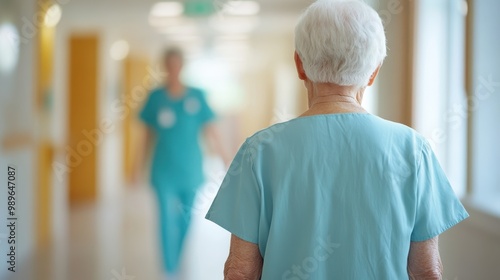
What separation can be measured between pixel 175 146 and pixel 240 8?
0.61 meters

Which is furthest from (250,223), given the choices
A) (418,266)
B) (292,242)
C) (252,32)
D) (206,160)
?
(252,32)

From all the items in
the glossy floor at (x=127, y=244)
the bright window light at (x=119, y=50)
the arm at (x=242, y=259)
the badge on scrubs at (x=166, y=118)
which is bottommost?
the glossy floor at (x=127, y=244)

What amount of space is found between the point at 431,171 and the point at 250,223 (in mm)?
335

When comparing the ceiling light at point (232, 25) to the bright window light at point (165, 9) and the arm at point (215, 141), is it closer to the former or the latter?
the bright window light at point (165, 9)

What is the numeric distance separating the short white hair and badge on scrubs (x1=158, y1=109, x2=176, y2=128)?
1182 millimetres

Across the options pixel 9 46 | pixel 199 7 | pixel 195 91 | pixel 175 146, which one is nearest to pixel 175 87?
pixel 195 91

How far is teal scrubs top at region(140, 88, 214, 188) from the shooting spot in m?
2.09

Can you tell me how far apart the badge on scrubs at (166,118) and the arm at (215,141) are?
0.15m

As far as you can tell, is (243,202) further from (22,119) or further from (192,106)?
(22,119)

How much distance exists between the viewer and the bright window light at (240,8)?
2.15 meters

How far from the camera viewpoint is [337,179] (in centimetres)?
94

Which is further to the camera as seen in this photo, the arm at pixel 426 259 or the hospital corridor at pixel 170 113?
the hospital corridor at pixel 170 113

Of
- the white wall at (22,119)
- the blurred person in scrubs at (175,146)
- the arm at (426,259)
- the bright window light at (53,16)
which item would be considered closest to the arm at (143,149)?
the blurred person in scrubs at (175,146)

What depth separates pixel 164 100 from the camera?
82.8 inches
